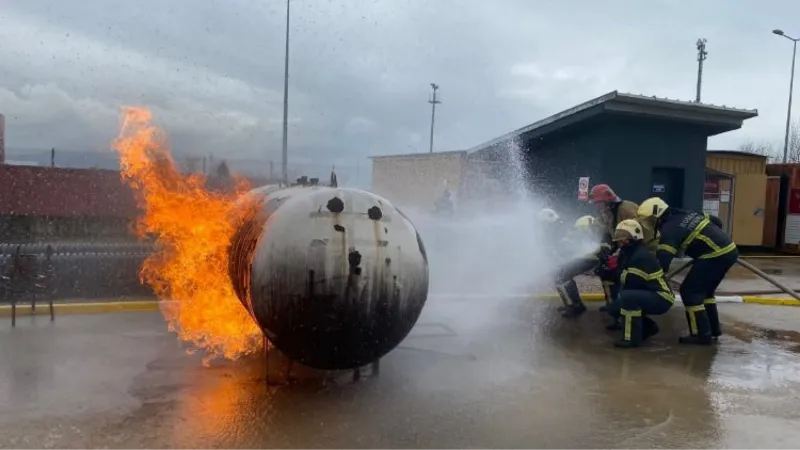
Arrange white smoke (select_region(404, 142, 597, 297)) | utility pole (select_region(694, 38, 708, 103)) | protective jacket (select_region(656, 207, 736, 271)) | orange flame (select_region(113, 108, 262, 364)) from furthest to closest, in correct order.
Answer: utility pole (select_region(694, 38, 708, 103)) → white smoke (select_region(404, 142, 597, 297)) → protective jacket (select_region(656, 207, 736, 271)) → orange flame (select_region(113, 108, 262, 364))

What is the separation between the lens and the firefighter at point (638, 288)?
676 cm

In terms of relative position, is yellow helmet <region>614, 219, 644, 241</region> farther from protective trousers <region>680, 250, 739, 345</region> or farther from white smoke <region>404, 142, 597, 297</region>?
white smoke <region>404, 142, 597, 297</region>

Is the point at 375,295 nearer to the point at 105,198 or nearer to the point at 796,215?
the point at 105,198

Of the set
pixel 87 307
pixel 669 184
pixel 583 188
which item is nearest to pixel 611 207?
pixel 583 188

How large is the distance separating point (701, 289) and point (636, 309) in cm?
86

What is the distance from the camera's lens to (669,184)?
1315 centimetres

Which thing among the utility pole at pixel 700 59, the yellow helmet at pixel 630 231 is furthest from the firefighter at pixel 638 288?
the utility pole at pixel 700 59

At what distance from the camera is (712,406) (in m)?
5.09

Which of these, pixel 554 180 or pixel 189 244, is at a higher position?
pixel 554 180

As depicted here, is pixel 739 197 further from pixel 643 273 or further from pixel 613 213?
pixel 643 273

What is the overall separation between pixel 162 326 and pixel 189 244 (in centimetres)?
151

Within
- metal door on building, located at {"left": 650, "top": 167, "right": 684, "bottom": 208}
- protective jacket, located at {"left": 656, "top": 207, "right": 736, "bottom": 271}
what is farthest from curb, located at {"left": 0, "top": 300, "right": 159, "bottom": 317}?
metal door on building, located at {"left": 650, "top": 167, "right": 684, "bottom": 208}

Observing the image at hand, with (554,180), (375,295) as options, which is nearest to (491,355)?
(375,295)

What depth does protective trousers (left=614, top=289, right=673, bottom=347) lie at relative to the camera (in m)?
6.75
